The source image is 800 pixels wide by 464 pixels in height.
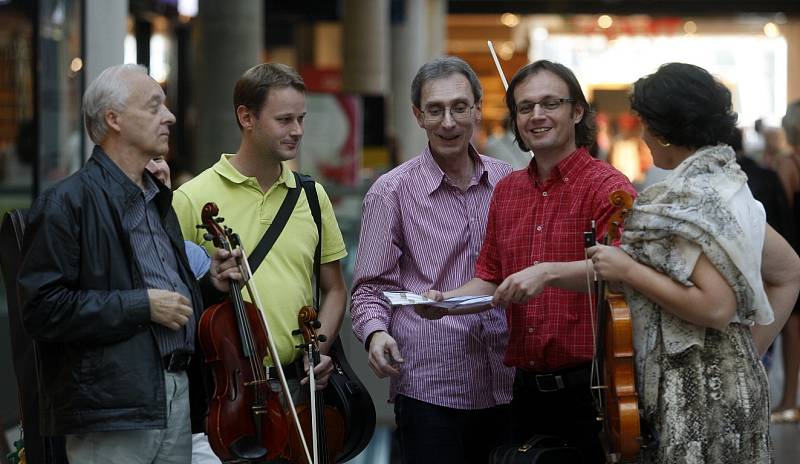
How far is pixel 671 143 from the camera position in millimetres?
4066

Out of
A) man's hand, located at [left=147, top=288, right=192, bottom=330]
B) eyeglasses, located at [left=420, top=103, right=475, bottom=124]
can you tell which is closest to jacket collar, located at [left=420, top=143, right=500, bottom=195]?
eyeglasses, located at [left=420, top=103, right=475, bottom=124]

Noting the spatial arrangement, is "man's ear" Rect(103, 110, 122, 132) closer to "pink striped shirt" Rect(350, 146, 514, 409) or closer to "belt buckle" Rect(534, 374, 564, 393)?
"pink striped shirt" Rect(350, 146, 514, 409)

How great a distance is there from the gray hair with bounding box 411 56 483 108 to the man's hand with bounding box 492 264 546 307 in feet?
3.23

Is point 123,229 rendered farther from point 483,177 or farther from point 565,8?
point 565,8

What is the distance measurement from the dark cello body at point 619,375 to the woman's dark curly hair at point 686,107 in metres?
0.28

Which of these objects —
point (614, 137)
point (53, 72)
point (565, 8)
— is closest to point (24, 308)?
point (53, 72)

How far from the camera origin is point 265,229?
470 cm

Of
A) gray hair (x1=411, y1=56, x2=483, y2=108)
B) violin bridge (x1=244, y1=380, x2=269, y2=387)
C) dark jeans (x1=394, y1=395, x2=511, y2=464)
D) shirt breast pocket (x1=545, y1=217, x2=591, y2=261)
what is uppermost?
gray hair (x1=411, y1=56, x2=483, y2=108)

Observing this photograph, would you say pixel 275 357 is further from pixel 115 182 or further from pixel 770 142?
pixel 770 142

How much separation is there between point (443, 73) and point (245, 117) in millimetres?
695

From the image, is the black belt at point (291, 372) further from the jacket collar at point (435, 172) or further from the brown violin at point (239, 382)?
the jacket collar at point (435, 172)

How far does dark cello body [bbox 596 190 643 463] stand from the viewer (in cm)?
380

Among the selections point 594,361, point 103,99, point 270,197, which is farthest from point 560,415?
point 103,99

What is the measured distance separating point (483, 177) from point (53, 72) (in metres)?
6.63
